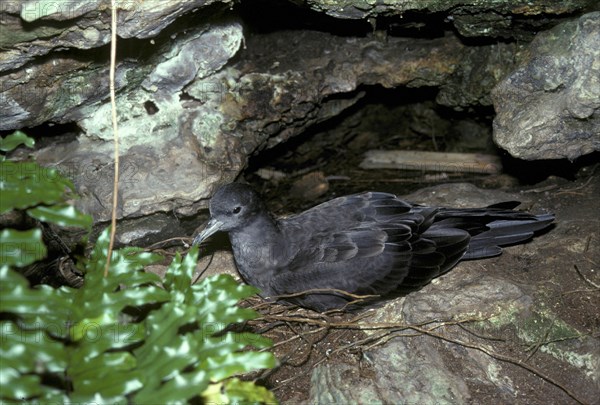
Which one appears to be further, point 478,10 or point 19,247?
point 478,10

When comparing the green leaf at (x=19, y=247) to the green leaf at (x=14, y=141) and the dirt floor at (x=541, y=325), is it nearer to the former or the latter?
the green leaf at (x=14, y=141)

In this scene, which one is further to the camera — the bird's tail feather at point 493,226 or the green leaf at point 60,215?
the bird's tail feather at point 493,226

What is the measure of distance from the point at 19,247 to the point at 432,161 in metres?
4.63

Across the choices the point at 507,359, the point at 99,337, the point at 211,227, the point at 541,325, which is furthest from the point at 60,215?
the point at 541,325

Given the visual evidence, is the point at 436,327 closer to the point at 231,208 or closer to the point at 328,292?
the point at 328,292

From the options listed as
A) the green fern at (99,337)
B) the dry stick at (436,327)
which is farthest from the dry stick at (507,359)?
the green fern at (99,337)

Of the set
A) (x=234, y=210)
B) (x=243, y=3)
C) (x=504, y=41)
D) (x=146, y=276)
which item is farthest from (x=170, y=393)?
(x=504, y=41)

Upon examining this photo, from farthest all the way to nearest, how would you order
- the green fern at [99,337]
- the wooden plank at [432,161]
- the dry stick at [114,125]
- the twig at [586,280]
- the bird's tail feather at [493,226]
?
the wooden plank at [432,161]
the bird's tail feather at [493,226]
the twig at [586,280]
the dry stick at [114,125]
the green fern at [99,337]

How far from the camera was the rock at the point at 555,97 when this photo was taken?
177 inches

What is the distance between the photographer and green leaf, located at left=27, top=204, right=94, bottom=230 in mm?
2926

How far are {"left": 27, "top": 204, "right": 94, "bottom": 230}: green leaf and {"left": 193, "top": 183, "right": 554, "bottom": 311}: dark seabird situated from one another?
1.56 m

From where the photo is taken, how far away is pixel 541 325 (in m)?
4.18

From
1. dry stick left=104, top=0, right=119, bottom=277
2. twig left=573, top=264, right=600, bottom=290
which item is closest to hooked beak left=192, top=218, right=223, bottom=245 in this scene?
dry stick left=104, top=0, right=119, bottom=277

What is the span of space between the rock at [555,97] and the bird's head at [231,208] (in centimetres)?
192
